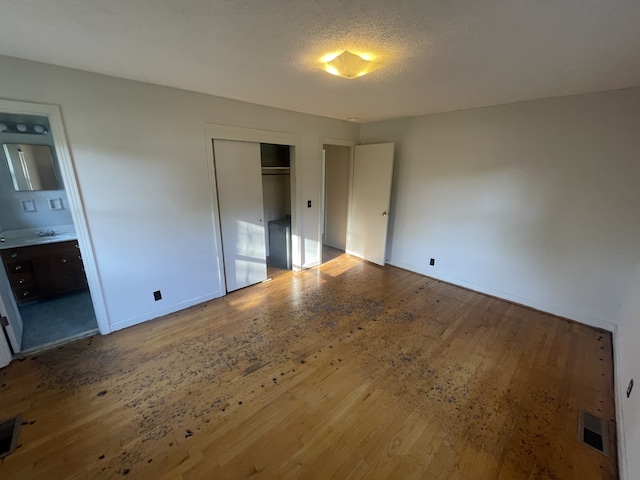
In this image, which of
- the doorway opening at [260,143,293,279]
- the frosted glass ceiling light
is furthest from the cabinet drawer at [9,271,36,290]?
the frosted glass ceiling light

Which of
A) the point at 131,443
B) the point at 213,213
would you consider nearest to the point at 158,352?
the point at 131,443

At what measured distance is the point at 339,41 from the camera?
1.49m

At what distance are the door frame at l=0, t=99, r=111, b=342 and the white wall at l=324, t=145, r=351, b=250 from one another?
355 cm

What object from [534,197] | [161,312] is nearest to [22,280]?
[161,312]

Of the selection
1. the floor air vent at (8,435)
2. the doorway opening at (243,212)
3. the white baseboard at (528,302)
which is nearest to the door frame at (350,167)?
the doorway opening at (243,212)

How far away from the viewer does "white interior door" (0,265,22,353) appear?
2.09 metres

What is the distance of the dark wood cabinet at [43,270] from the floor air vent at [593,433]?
4851 millimetres

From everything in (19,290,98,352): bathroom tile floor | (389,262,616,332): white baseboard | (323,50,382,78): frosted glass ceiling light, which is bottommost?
(19,290,98,352): bathroom tile floor

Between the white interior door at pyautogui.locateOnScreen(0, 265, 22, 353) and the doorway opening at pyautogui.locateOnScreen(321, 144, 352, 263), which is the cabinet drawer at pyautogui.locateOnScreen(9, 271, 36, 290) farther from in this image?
the doorway opening at pyautogui.locateOnScreen(321, 144, 352, 263)

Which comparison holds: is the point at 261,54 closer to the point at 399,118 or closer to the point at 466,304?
the point at 399,118

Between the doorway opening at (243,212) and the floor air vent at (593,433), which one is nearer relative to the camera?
the floor air vent at (593,433)

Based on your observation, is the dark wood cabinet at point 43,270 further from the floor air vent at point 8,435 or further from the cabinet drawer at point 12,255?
the floor air vent at point 8,435

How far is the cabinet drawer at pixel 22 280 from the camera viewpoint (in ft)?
9.04

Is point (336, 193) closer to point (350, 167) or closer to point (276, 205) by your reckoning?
point (350, 167)
